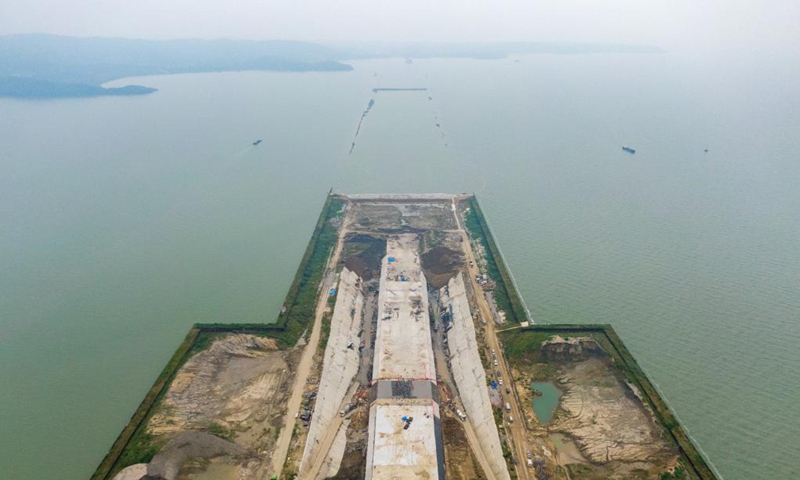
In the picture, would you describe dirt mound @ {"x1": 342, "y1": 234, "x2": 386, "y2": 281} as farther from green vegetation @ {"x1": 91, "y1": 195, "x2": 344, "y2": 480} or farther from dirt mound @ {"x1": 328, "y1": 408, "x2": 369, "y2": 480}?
dirt mound @ {"x1": 328, "y1": 408, "x2": 369, "y2": 480}

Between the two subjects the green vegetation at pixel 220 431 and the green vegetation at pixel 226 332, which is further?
the green vegetation at pixel 220 431

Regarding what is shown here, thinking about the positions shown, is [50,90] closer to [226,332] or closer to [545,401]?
[226,332]

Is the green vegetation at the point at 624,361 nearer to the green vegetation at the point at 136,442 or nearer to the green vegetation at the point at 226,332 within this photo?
the green vegetation at the point at 226,332

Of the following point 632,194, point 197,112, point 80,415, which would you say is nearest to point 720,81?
point 632,194

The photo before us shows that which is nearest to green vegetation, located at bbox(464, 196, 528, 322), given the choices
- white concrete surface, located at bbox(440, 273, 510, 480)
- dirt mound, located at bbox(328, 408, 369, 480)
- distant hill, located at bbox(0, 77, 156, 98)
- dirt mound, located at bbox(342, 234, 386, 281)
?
white concrete surface, located at bbox(440, 273, 510, 480)

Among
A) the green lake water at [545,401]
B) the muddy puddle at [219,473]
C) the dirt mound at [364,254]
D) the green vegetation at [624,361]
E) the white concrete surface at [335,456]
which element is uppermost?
the dirt mound at [364,254]

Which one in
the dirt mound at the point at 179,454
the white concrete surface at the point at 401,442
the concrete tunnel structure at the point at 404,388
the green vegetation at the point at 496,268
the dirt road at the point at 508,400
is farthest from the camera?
the green vegetation at the point at 496,268

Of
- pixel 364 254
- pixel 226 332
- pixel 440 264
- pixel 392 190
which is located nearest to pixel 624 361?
pixel 440 264

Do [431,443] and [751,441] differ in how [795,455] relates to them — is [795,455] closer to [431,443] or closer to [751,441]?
[751,441]

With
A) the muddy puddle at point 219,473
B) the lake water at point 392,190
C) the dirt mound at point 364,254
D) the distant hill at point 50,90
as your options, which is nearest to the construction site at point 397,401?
the muddy puddle at point 219,473

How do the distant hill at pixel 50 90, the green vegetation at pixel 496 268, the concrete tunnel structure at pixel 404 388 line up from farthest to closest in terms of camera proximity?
the distant hill at pixel 50 90, the green vegetation at pixel 496 268, the concrete tunnel structure at pixel 404 388
